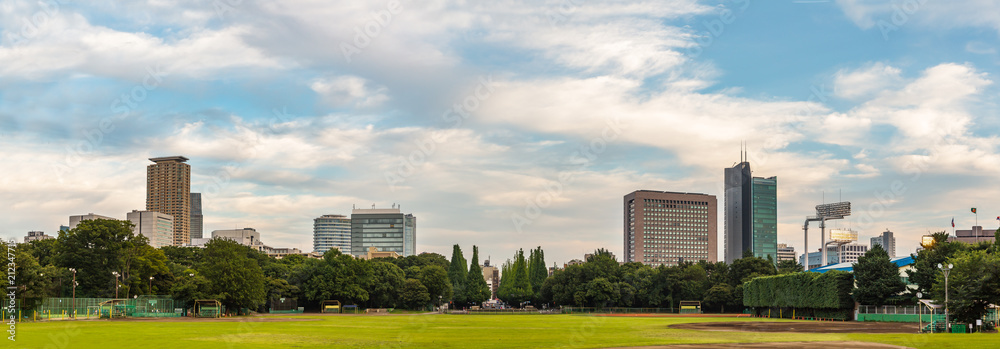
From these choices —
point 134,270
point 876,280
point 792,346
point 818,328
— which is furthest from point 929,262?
point 134,270

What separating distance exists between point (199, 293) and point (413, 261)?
89736mm

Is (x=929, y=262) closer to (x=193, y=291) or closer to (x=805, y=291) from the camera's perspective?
(x=805, y=291)

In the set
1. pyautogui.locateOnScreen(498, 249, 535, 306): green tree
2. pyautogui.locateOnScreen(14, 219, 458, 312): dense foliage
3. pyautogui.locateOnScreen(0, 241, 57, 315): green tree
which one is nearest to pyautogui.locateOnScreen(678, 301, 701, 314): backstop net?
pyautogui.locateOnScreen(498, 249, 535, 306): green tree

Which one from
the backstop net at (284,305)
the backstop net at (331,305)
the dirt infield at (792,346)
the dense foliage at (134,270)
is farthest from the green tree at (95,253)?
the dirt infield at (792,346)

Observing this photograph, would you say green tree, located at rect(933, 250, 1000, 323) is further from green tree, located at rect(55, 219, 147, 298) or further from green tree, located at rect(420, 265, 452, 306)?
green tree, located at rect(420, 265, 452, 306)

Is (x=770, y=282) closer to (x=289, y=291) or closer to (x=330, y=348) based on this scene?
(x=289, y=291)

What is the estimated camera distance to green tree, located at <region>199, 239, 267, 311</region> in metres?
92.3

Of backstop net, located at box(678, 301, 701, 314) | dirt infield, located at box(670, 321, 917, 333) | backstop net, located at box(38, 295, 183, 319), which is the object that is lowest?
backstop net, located at box(678, 301, 701, 314)

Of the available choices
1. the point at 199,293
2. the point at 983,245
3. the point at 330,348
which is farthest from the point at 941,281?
the point at 199,293

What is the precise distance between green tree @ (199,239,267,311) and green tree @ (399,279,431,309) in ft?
112

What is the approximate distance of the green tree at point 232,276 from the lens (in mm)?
92312

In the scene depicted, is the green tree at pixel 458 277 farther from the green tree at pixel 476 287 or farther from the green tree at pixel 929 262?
the green tree at pixel 929 262

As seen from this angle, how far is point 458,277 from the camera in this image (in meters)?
171

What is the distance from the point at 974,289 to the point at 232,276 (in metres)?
78.1
